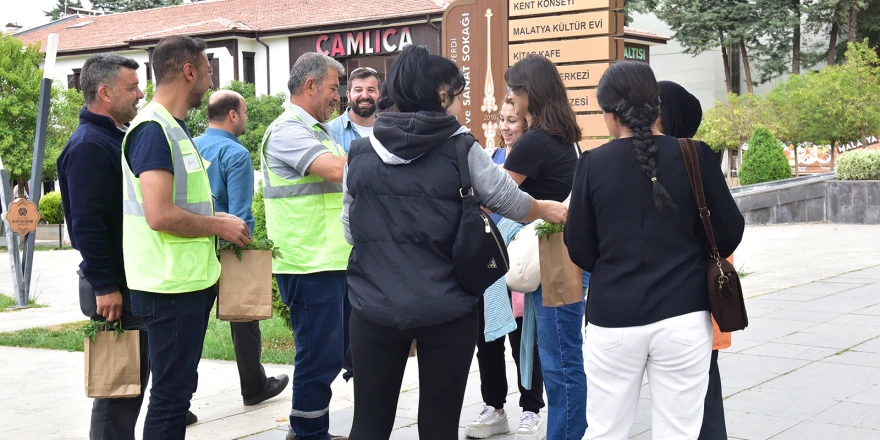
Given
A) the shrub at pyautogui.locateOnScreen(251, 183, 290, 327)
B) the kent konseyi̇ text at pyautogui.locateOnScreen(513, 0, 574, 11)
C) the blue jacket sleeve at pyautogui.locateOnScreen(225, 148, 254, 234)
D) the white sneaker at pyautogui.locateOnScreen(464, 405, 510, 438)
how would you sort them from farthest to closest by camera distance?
the kent konseyi̇ text at pyautogui.locateOnScreen(513, 0, 574, 11), the shrub at pyautogui.locateOnScreen(251, 183, 290, 327), the blue jacket sleeve at pyautogui.locateOnScreen(225, 148, 254, 234), the white sneaker at pyautogui.locateOnScreen(464, 405, 510, 438)

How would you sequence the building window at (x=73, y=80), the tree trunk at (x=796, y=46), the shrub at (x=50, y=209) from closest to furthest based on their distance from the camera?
the shrub at (x=50, y=209)
the tree trunk at (x=796, y=46)
the building window at (x=73, y=80)

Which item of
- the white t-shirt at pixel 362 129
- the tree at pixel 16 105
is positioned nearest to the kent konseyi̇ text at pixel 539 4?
the white t-shirt at pixel 362 129

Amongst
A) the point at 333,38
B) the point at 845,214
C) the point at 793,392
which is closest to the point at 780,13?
the point at 333,38

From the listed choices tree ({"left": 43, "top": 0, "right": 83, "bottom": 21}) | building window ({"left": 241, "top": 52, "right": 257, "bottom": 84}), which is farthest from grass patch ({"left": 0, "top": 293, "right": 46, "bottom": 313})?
tree ({"left": 43, "top": 0, "right": 83, "bottom": 21})

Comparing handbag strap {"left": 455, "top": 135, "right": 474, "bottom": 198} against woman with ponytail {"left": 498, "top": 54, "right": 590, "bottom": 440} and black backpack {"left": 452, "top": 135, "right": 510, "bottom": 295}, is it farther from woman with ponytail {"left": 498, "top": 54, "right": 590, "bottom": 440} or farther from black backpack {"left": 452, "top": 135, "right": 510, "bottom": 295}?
woman with ponytail {"left": 498, "top": 54, "right": 590, "bottom": 440}

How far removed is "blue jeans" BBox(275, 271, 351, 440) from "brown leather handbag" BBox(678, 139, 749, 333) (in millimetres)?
1970

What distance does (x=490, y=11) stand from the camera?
35.9 ft

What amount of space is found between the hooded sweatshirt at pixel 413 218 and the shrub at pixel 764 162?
71.5 feet

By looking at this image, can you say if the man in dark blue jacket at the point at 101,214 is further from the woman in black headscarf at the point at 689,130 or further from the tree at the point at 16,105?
the tree at the point at 16,105

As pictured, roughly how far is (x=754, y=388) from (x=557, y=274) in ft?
9.12

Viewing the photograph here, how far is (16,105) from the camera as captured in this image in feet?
107

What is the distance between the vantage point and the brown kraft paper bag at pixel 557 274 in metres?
3.89

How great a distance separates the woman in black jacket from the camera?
3.08 meters

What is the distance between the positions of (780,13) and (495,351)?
43.1 m
